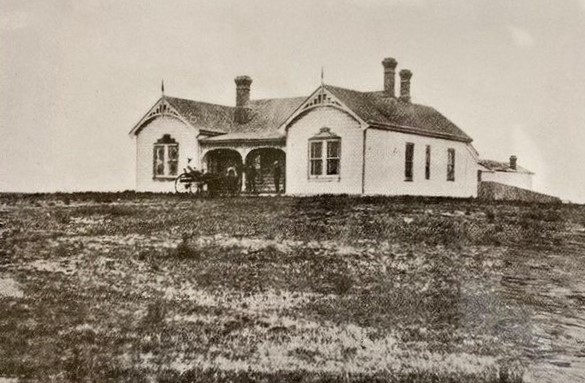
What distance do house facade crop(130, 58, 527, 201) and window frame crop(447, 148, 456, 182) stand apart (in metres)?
0.03

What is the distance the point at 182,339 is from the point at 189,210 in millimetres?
6650

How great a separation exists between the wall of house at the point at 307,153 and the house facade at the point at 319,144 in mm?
23

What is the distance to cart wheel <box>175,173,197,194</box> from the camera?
18733 millimetres

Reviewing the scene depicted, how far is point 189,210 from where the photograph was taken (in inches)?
568

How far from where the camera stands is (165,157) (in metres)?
20.7

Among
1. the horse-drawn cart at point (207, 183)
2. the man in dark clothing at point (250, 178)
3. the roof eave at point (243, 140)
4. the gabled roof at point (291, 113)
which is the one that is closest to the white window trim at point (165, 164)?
the gabled roof at point (291, 113)

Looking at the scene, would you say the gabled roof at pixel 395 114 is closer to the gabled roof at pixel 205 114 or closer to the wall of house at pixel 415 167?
the wall of house at pixel 415 167

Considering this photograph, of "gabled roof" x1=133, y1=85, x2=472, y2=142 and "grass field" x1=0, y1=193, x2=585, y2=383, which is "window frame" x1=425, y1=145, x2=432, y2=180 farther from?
"grass field" x1=0, y1=193, x2=585, y2=383

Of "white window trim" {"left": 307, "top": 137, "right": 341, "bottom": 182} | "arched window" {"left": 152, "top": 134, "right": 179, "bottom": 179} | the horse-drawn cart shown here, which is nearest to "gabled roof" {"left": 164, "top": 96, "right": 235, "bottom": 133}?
"arched window" {"left": 152, "top": 134, "right": 179, "bottom": 179}

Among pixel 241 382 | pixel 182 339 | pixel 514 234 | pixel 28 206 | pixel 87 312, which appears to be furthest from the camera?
pixel 28 206

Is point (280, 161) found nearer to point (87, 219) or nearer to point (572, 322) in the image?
point (87, 219)

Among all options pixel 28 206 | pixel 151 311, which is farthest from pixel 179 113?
pixel 151 311

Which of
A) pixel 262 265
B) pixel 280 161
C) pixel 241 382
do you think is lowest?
pixel 241 382

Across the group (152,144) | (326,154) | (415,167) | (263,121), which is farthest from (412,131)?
(152,144)
